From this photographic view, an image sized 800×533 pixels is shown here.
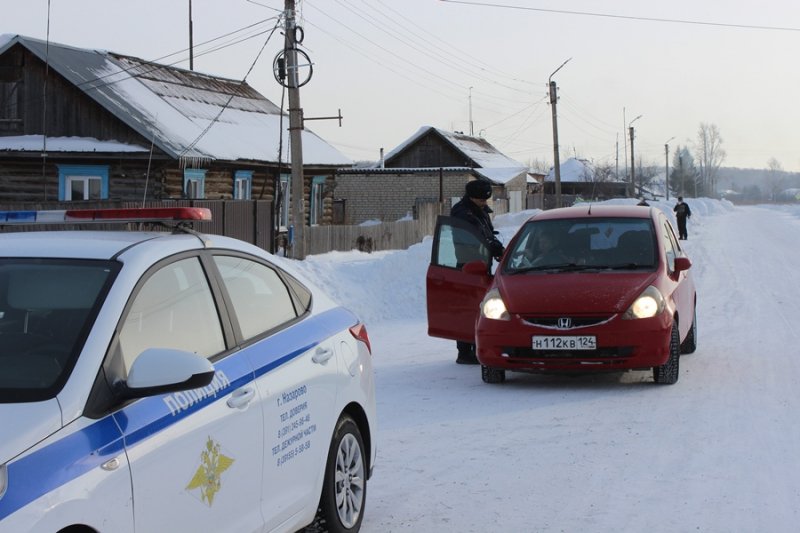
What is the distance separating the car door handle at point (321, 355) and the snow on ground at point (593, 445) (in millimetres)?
Answer: 1050

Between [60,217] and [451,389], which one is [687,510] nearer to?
[60,217]

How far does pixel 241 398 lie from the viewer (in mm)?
4223

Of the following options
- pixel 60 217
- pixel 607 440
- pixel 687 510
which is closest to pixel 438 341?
pixel 607 440

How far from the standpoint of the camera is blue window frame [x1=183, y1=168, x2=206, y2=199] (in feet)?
96.3

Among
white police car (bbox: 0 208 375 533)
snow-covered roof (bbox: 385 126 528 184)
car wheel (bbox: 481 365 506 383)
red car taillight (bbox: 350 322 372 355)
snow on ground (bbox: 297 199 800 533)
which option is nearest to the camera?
white police car (bbox: 0 208 375 533)

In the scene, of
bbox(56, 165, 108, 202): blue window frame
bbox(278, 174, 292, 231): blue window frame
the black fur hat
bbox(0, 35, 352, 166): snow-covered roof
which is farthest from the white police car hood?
bbox(278, 174, 292, 231): blue window frame

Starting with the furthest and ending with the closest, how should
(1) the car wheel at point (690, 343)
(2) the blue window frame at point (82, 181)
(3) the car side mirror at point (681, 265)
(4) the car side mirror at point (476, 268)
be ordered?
(2) the blue window frame at point (82, 181) < (1) the car wheel at point (690, 343) < (4) the car side mirror at point (476, 268) < (3) the car side mirror at point (681, 265)

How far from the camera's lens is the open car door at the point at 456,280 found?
1088 cm

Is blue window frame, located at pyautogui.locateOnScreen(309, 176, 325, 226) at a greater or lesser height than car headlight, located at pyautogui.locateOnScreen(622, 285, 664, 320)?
greater

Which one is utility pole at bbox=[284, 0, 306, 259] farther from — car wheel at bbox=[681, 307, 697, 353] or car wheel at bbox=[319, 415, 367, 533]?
car wheel at bbox=[319, 415, 367, 533]

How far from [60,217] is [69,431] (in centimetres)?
165

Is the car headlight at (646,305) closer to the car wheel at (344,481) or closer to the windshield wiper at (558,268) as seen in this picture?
the windshield wiper at (558,268)

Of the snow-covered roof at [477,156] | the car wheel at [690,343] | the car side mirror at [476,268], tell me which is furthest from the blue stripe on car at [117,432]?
the snow-covered roof at [477,156]

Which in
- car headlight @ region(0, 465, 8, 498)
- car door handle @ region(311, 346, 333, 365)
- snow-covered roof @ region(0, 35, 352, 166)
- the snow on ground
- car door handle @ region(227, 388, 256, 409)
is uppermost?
snow-covered roof @ region(0, 35, 352, 166)
